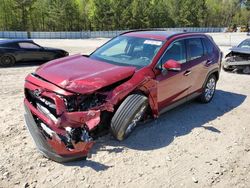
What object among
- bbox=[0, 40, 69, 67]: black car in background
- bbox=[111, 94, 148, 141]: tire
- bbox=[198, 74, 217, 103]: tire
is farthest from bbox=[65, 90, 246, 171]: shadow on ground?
bbox=[0, 40, 69, 67]: black car in background

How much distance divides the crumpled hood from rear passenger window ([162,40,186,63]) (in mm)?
853

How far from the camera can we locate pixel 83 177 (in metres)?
3.88

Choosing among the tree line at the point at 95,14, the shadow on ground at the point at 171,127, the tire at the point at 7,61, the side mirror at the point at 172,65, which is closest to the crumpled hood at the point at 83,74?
the side mirror at the point at 172,65

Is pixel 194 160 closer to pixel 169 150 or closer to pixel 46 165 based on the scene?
pixel 169 150

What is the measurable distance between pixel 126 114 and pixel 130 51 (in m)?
1.60

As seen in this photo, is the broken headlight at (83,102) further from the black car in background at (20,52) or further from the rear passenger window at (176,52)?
the black car in background at (20,52)

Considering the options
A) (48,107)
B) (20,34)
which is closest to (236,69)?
(48,107)

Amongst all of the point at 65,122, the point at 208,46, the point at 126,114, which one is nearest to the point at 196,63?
the point at 208,46

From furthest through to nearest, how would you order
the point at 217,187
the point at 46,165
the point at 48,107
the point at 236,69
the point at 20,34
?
the point at 20,34
the point at 236,69
the point at 48,107
the point at 46,165
the point at 217,187

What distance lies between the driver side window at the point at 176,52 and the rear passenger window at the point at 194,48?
0.22m

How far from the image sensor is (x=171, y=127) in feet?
18.4

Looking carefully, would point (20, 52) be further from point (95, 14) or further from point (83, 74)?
point (95, 14)

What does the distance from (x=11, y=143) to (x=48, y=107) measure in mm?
911

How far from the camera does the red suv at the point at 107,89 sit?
13.6 ft
